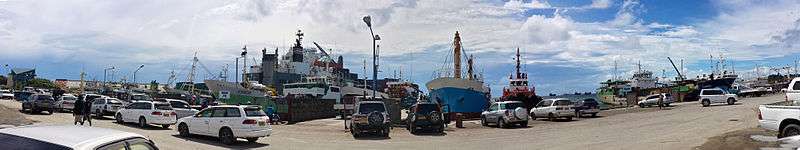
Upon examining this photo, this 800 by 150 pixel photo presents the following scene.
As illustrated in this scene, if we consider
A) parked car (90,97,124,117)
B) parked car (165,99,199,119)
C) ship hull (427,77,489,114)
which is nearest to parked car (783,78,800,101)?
ship hull (427,77,489,114)

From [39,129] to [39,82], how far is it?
415 ft

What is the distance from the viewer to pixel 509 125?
32469 millimetres

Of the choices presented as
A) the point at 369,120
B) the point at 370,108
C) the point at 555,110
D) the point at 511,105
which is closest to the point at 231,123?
the point at 369,120

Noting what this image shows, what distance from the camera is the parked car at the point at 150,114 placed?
1089 inches

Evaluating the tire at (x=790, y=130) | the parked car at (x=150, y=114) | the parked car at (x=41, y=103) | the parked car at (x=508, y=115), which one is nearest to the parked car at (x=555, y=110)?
the parked car at (x=508, y=115)

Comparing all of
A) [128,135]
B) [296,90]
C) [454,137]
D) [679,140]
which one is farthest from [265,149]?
[296,90]

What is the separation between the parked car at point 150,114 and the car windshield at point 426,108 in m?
10.9

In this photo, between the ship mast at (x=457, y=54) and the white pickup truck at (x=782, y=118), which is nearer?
the white pickup truck at (x=782, y=118)

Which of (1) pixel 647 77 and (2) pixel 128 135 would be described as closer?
(2) pixel 128 135

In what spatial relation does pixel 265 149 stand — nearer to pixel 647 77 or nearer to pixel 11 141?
pixel 11 141

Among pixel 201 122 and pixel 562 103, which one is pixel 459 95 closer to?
pixel 562 103

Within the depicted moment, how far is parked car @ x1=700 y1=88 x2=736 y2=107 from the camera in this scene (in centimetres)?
4775

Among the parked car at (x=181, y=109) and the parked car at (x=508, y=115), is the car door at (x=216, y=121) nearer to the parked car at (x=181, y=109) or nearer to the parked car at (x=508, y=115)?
the parked car at (x=181, y=109)

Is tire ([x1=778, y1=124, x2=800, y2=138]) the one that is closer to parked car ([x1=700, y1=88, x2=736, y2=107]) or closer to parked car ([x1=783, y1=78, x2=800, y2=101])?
parked car ([x1=783, y1=78, x2=800, y2=101])
